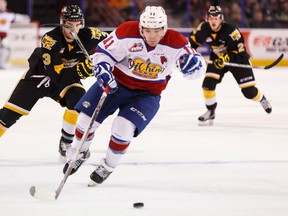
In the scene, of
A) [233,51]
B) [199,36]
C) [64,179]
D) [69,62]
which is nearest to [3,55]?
[199,36]

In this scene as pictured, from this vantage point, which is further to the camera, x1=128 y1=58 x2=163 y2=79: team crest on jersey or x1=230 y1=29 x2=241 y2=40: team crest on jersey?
x1=230 y1=29 x2=241 y2=40: team crest on jersey

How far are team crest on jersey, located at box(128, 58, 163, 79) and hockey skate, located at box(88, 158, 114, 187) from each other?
0.52 metres

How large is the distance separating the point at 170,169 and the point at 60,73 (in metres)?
0.90

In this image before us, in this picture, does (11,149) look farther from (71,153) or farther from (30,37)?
(30,37)

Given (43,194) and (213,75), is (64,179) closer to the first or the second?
(43,194)

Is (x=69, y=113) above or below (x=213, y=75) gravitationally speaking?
above

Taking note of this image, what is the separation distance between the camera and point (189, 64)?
4191 mm

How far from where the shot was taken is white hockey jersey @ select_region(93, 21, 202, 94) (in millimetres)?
4203

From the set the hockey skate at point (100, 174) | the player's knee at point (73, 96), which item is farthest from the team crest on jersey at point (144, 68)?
the player's knee at point (73, 96)

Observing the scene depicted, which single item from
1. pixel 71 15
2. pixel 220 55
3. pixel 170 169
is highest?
pixel 71 15

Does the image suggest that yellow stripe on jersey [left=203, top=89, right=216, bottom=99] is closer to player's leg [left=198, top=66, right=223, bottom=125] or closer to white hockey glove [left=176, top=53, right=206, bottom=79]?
player's leg [left=198, top=66, right=223, bottom=125]

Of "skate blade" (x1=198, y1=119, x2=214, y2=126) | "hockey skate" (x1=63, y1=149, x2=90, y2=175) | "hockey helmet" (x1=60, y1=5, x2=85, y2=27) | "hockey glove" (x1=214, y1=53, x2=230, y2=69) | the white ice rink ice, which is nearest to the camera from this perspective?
the white ice rink ice

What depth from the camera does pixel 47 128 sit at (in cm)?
671

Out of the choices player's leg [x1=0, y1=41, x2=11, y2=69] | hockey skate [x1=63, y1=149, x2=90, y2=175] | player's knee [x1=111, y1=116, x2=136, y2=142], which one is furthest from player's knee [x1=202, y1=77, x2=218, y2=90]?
player's leg [x1=0, y1=41, x2=11, y2=69]
